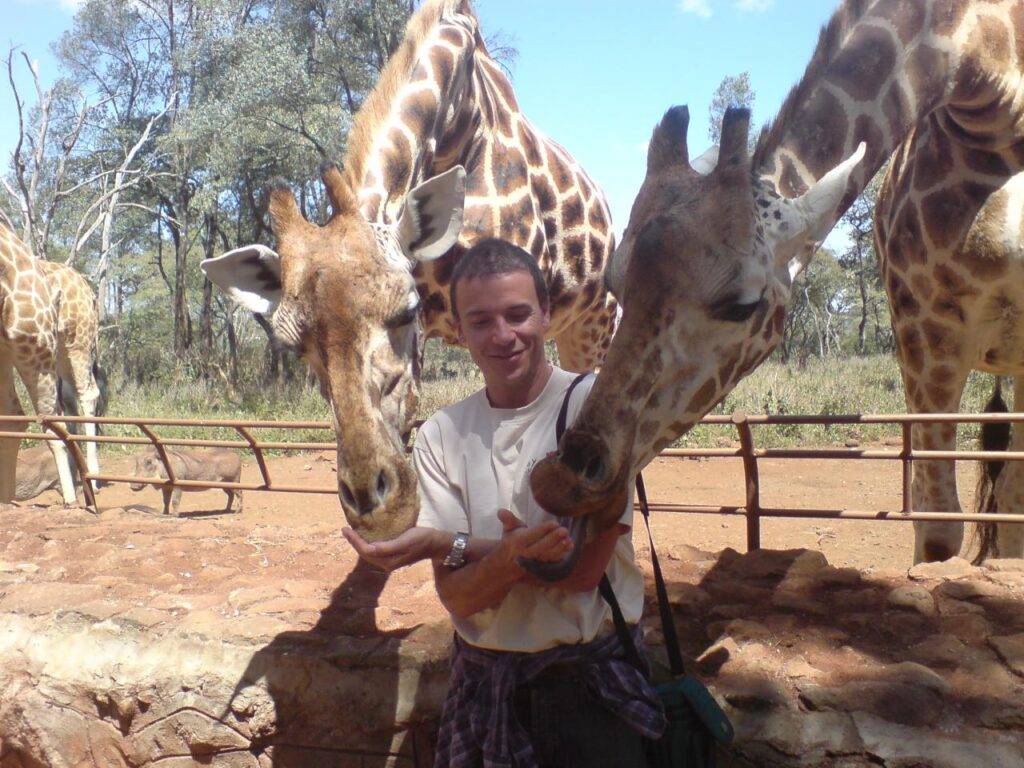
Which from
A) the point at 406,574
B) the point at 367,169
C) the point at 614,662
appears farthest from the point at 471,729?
the point at 367,169

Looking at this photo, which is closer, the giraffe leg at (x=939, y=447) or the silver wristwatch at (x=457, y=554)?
the silver wristwatch at (x=457, y=554)

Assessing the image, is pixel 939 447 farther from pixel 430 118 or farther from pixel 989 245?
pixel 430 118

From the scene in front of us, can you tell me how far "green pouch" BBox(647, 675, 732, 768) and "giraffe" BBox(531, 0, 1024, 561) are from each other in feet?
1.59

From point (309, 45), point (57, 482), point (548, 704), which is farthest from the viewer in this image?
point (309, 45)

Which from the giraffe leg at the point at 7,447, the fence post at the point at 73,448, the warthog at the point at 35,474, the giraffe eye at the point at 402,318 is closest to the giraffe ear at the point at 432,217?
the giraffe eye at the point at 402,318

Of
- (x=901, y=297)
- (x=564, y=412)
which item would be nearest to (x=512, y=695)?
(x=564, y=412)

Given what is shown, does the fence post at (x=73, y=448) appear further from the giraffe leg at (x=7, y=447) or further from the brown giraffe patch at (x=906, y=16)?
the brown giraffe patch at (x=906, y=16)

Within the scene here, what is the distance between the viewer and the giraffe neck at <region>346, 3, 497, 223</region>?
11.0 feet

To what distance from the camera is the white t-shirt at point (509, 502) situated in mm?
1758

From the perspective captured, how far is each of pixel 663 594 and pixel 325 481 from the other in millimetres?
8180

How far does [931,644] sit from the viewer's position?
266 cm

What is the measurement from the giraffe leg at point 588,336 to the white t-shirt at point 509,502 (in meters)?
3.33

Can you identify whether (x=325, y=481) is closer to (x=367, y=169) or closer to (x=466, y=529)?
(x=367, y=169)

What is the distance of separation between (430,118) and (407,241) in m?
1.02
